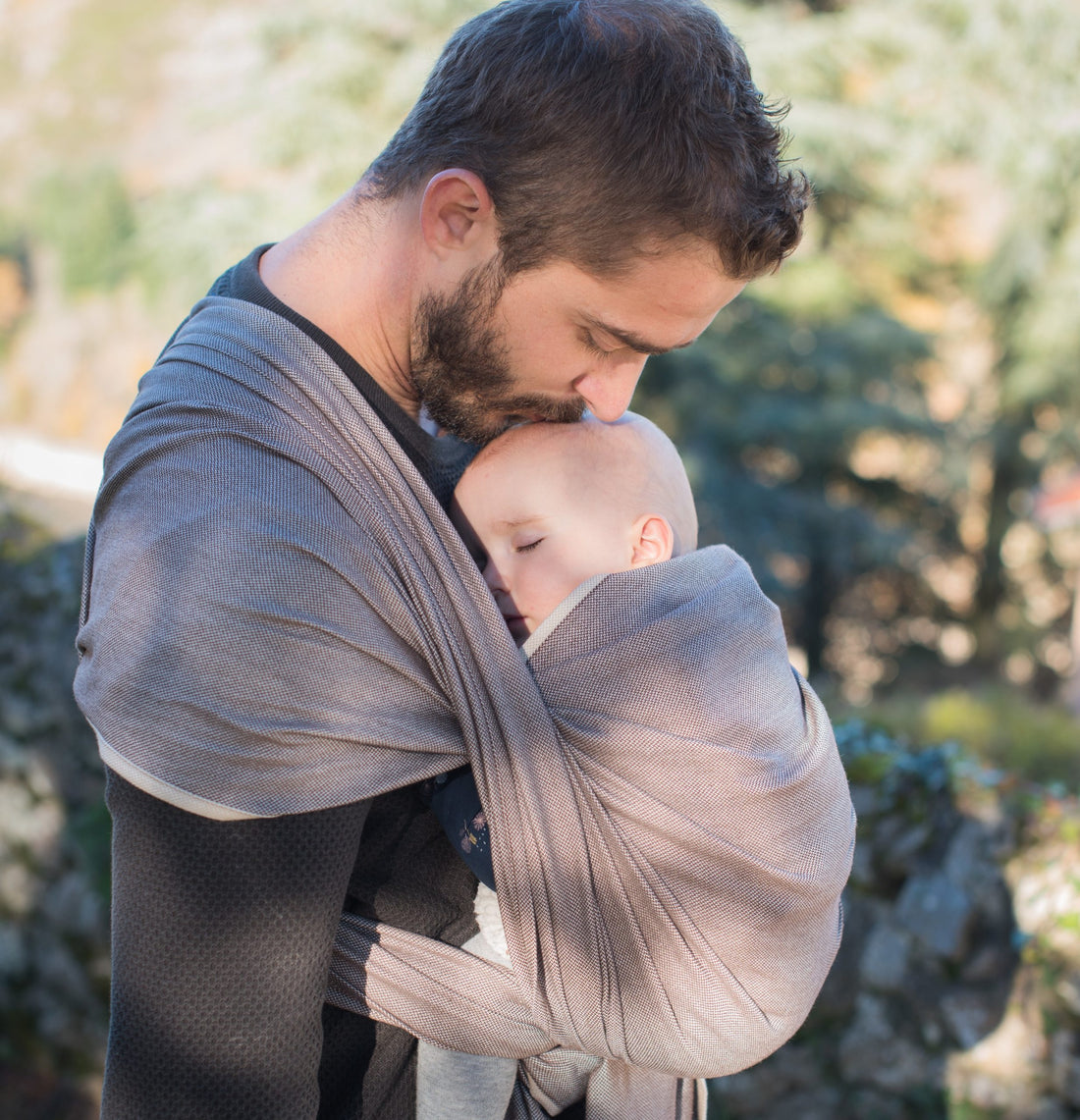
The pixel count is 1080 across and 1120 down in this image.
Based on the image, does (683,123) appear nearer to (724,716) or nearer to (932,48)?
(724,716)

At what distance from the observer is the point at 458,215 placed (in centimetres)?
121

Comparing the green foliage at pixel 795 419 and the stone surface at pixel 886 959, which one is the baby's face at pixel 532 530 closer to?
the stone surface at pixel 886 959

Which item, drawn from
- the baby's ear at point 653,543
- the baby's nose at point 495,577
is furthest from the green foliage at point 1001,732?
the baby's nose at point 495,577

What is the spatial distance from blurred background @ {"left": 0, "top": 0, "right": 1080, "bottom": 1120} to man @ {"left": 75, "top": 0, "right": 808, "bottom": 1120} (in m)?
2.43

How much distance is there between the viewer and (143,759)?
34.9 inches

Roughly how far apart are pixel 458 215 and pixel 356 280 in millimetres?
149

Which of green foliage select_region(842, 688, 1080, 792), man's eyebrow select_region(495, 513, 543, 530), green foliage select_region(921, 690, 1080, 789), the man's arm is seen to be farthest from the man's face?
green foliage select_region(921, 690, 1080, 789)

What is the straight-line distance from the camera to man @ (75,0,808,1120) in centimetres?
89

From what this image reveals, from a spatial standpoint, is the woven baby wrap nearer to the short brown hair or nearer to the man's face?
the man's face

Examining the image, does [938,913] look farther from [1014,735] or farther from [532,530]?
[1014,735]

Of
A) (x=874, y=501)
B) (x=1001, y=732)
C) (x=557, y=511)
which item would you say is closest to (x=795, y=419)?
(x=874, y=501)

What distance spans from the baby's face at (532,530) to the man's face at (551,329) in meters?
0.10

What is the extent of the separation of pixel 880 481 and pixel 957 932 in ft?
32.2

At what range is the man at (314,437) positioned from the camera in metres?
0.89
